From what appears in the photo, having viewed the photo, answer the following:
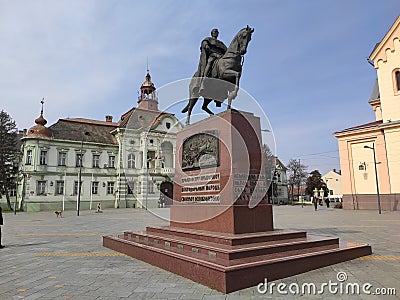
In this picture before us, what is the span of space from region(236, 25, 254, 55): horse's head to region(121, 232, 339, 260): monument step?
497 centimetres

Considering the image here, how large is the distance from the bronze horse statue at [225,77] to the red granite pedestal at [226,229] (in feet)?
3.23

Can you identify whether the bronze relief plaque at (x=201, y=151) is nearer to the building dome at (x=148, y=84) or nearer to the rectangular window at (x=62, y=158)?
the rectangular window at (x=62, y=158)

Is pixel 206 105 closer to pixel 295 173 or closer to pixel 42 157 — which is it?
pixel 42 157

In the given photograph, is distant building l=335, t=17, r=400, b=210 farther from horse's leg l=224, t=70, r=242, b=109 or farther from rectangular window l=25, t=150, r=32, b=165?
rectangular window l=25, t=150, r=32, b=165

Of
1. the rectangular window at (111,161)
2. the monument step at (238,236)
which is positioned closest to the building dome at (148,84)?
the rectangular window at (111,161)

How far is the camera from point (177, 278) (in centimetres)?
562

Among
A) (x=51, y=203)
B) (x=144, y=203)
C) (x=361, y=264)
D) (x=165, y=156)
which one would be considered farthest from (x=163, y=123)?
(x=361, y=264)

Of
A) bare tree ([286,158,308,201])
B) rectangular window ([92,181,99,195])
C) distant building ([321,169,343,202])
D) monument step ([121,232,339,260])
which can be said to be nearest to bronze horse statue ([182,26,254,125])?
monument step ([121,232,339,260])

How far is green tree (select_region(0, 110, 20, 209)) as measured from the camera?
37969 millimetres

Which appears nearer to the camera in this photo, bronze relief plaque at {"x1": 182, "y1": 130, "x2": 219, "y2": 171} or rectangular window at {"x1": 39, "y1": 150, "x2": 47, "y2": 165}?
bronze relief plaque at {"x1": 182, "y1": 130, "x2": 219, "y2": 171}

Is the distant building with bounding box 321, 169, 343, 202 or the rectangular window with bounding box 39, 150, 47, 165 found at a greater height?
the rectangular window with bounding box 39, 150, 47, 165

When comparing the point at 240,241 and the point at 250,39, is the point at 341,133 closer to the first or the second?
the point at 250,39

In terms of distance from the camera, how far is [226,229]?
22.5 feet

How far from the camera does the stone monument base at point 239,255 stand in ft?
16.6
